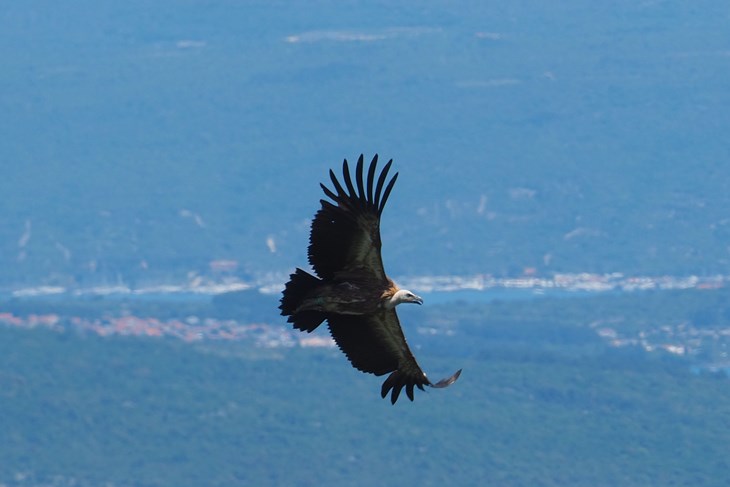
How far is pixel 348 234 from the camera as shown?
21.2 m

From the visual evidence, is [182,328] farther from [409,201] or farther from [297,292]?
[297,292]

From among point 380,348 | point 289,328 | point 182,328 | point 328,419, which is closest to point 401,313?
point 289,328

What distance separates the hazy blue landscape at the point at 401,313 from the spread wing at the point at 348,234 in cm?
6938

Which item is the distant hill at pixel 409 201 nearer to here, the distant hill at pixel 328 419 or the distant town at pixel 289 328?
the distant town at pixel 289 328

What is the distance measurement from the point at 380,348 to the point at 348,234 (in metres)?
1.31

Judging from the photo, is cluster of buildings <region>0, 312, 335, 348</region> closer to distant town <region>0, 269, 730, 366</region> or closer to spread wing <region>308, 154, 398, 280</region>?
distant town <region>0, 269, 730, 366</region>

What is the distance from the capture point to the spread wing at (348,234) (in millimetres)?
21141

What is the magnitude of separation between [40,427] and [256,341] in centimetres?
2424

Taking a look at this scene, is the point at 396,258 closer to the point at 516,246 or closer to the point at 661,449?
the point at 516,246

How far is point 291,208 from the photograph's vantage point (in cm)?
18138

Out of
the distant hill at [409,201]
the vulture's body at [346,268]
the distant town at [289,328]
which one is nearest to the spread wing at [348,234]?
the vulture's body at [346,268]

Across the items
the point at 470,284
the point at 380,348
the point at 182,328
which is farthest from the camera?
the point at 470,284

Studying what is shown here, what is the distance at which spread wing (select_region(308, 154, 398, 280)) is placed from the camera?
832 inches

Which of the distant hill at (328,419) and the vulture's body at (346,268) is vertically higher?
the distant hill at (328,419)
